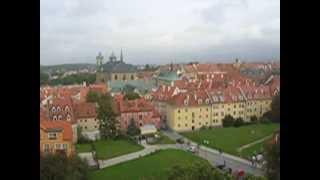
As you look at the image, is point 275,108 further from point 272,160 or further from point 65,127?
point 65,127

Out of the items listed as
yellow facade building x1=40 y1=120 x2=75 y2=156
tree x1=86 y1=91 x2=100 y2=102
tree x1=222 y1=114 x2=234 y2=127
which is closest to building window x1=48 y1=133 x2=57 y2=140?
yellow facade building x1=40 y1=120 x2=75 y2=156

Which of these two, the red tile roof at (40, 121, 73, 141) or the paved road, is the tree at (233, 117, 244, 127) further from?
the red tile roof at (40, 121, 73, 141)

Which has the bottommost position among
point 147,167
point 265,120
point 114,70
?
point 147,167

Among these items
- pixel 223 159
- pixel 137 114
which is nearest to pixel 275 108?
pixel 223 159

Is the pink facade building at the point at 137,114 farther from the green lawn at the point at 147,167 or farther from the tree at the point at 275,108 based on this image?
the tree at the point at 275,108

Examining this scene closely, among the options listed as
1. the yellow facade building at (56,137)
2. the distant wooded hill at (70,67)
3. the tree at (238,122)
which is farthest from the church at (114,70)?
the tree at (238,122)

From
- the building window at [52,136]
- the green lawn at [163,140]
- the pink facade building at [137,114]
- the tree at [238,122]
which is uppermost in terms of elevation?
the pink facade building at [137,114]
